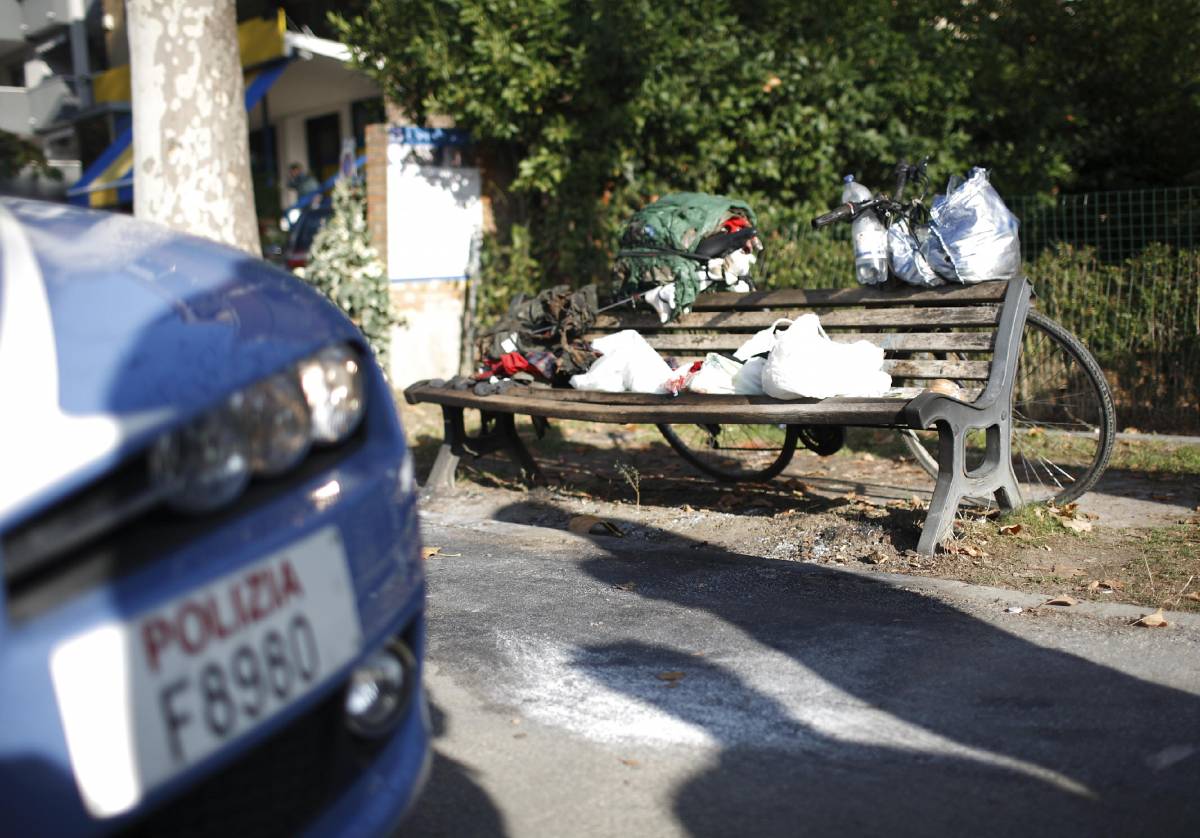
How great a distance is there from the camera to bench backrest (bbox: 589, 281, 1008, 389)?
203 inches

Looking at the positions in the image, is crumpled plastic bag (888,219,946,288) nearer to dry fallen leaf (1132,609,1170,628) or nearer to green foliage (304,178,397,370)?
dry fallen leaf (1132,609,1170,628)

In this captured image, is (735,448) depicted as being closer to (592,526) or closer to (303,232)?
(592,526)

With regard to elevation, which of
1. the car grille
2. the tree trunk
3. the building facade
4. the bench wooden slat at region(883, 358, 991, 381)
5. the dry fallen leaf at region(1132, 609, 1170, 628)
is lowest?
the dry fallen leaf at region(1132, 609, 1170, 628)

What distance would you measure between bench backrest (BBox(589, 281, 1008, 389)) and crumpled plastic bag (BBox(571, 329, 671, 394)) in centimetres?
21

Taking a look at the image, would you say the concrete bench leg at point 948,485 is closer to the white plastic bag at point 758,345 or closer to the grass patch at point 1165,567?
the grass patch at point 1165,567

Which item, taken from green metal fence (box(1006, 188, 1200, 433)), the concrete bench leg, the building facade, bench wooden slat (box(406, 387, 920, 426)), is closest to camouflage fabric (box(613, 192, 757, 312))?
bench wooden slat (box(406, 387, 920, 426))

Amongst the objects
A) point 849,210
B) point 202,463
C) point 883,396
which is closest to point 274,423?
point 202,463

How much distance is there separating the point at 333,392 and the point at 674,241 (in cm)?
423

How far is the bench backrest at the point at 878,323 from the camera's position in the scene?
5.17 metres

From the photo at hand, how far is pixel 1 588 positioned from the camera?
1454 mm

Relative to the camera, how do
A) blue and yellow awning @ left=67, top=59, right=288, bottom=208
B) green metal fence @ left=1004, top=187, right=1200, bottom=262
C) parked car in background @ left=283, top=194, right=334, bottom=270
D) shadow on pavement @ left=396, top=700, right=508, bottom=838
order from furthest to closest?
blue and yellow awning @ left=67, top=59, right=288, bottom=208
parked car in background @ left=283, top=194, right=334, bottom=270
green metal fence @ left=1004, top=187, right=1200, bottom=262
shadow on pavement @ left=396, top=700, right=508, bottom=838

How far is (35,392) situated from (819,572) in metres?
3.36

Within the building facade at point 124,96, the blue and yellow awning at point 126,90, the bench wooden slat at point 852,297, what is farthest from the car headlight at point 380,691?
the blue and yellow awning at point 126,90

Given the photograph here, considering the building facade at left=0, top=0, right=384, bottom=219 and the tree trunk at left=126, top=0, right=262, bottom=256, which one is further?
the building facade at left=0, top=0, right=384, bottom=219
